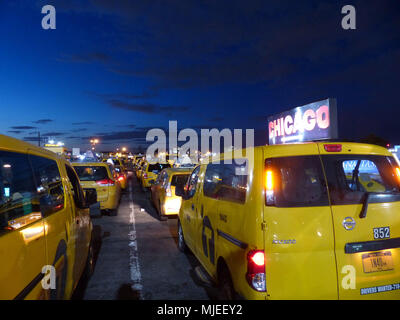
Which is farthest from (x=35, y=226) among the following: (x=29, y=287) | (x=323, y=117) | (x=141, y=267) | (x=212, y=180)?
(x=323, y=117)

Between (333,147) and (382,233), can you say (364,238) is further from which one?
(333,147)

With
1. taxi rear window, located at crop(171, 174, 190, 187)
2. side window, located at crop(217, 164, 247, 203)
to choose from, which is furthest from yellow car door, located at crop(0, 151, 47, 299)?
taxi rear window, located at crop(171, 174, 190, 187)

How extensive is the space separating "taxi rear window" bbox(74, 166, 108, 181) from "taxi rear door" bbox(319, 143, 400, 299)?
8638mm

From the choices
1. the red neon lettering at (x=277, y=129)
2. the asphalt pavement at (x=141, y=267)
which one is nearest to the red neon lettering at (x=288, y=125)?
the red neon lettering at (x=277, y=129)

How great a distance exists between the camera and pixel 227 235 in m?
3.43

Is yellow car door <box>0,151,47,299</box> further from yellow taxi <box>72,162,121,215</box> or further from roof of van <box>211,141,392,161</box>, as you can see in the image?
yellow taxi <box>72,162,121,215</box>

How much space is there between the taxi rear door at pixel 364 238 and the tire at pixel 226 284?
108 centimetres

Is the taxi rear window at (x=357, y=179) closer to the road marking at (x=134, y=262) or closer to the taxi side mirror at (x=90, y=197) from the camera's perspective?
the road marking at (x=134, y=262)

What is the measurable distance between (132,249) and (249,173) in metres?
4.57

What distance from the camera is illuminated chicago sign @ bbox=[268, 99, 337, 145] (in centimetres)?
1658

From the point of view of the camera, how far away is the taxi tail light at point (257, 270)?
2.75m

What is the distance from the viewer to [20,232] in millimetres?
2195

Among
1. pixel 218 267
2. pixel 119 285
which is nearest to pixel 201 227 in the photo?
pixel 218 267
